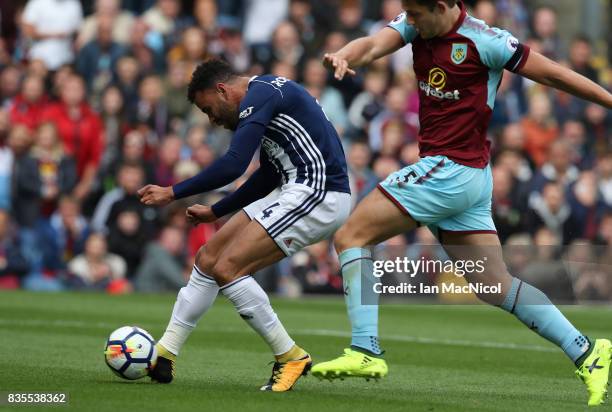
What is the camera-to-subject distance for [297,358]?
8.84 m

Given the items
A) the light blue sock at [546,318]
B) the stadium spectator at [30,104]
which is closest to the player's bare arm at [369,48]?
the light blue sock at [546,318]

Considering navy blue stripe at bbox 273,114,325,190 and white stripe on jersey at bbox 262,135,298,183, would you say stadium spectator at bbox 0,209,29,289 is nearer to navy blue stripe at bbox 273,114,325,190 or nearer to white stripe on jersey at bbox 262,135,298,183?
white stripe on jersey at bbox 262,135,298,183

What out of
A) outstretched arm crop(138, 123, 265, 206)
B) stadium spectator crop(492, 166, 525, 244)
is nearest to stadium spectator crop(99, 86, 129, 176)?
stadium spectator crop(492, 166, 525, 244)

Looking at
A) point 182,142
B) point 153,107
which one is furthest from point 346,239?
point 153,107

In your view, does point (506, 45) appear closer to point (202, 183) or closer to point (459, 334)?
point (202, 183)

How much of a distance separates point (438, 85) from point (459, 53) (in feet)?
0.79

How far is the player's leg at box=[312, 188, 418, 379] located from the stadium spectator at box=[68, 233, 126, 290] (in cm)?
1098

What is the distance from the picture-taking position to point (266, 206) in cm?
888

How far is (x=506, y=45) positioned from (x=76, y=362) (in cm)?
417

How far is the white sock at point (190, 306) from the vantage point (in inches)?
352

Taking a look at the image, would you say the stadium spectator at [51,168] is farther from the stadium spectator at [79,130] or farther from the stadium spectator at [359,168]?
the stadium spectator at [359,168]

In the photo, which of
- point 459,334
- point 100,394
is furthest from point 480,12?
point 100,394

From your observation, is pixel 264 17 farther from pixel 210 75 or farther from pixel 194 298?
pixel 194 298

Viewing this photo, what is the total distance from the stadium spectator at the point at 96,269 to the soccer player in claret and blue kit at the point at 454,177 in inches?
433
